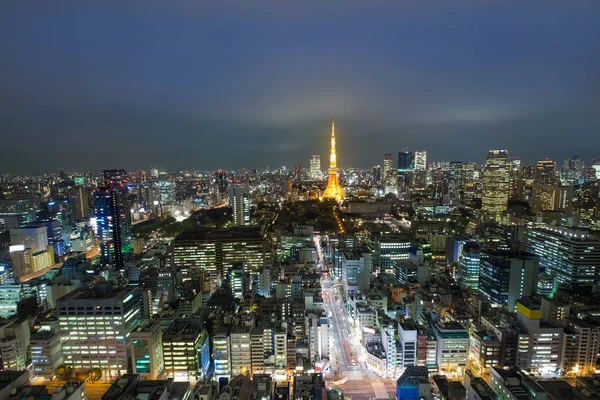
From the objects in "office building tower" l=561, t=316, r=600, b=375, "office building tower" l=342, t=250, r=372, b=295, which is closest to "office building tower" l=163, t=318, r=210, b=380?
"office building tower" l=342, t=250, r=372, b=295

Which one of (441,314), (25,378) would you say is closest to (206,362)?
(25,378)

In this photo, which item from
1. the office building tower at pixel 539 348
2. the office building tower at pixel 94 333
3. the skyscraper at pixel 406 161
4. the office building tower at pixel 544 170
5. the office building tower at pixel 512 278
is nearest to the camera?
the office building tower at pixel 539 348

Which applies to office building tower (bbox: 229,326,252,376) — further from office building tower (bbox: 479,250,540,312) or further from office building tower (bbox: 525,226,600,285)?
office building tower (bbox: 525,226,600,285)

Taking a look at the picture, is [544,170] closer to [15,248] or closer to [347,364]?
[347,364]

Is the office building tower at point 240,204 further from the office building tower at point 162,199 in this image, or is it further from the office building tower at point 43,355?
the office building tower at point 43,355

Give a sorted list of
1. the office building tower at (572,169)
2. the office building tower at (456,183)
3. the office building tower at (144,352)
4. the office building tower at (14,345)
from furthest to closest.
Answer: the office building tower at (572,169) → the office building tower at (456,183) → the office building tower at (14,345) → the office building tower at (144,352)

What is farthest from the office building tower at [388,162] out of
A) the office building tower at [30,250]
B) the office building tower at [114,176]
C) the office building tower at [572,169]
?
the office building tower at [30,250]

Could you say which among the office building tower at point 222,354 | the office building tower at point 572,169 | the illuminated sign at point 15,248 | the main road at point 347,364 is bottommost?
the main road at point 347,364
